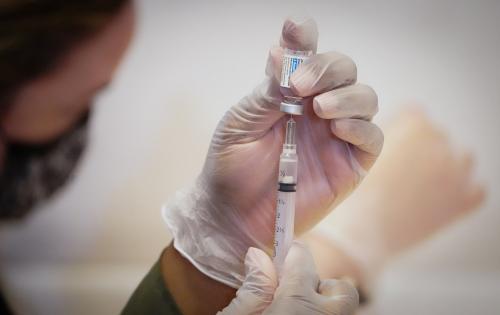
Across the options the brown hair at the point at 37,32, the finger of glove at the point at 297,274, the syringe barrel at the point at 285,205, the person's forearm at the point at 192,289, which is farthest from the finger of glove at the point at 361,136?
the brown hair at the point at 37,32

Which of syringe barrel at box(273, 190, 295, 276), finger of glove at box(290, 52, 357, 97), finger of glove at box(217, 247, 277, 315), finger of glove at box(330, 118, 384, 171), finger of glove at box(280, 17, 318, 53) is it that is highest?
finger of glove at box(280, 17, 318, 53)

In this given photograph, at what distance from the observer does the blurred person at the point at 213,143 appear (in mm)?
1147

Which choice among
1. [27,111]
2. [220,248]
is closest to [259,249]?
[220,248]

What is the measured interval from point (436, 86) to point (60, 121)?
0.86 meters

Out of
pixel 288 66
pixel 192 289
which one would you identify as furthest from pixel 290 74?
pixel 192 289

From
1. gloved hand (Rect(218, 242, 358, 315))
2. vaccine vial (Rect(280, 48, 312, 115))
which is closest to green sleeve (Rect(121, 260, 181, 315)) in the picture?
gloved hand (Rect(218, 242, 358, 315))

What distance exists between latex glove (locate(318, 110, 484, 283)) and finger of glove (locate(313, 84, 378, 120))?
0.12 m

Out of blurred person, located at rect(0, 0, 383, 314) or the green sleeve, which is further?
the green sleeve

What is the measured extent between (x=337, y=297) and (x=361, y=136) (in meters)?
0.35

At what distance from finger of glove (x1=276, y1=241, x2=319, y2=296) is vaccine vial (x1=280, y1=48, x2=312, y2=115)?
0.30m

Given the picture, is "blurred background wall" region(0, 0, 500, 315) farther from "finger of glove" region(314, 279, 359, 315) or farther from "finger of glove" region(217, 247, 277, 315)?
"finger of glove" region(217, 247, 277, 315)

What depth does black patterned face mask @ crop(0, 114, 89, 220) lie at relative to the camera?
1217mm

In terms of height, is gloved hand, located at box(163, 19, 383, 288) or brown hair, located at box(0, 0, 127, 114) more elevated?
brown hair, located at box(0, 0, 127, 114)

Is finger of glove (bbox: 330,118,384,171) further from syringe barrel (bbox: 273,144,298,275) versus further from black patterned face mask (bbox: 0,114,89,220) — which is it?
black patterned face mask (bbox: 0,114,89,220)
